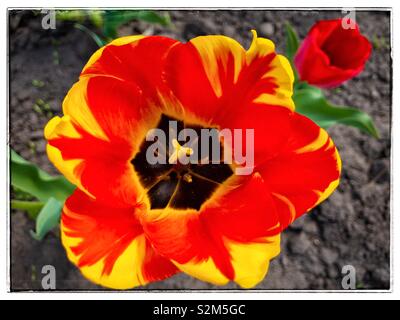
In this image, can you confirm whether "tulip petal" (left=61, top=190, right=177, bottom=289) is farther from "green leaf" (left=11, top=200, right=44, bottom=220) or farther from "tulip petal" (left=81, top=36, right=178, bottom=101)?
"green leaf" (left=11, top=200, right=44, bottom=220)

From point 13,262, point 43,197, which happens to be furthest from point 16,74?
point 13,262

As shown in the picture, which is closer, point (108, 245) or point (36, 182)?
point (108, 245)

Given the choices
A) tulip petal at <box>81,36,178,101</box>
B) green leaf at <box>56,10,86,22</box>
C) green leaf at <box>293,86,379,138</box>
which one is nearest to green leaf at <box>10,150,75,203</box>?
green leaf at <box>56,10,86,22</box>

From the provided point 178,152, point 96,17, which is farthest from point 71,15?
point 178,152

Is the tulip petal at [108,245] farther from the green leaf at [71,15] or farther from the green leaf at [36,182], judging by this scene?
the green leaf at [71,15]

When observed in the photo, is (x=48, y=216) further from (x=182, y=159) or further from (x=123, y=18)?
(x=123, y=18)

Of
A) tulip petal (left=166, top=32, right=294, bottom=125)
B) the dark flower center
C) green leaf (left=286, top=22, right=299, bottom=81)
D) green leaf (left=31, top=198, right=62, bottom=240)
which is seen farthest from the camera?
green leaf (left=286, top=22, right=299, bottom=81)
